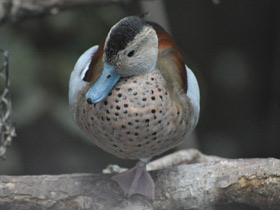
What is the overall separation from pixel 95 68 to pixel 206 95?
1199 millimetres

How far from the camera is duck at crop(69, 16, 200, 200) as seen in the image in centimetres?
116

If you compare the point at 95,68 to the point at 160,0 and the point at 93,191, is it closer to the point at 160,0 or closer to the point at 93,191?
the point at 93,191

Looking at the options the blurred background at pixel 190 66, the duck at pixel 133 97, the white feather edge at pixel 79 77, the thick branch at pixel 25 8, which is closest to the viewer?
the duck at pixel 133 97

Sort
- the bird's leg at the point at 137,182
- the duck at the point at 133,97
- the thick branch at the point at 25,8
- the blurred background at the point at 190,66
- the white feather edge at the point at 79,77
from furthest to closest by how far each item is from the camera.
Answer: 1. the blurred background at the point at 190,66
2. the thick branch at the point at 25,8
3. the bird's leg at the point at 137,182
4. the white feather edge at the point at 79,77
5. the duck at the point at 133,97

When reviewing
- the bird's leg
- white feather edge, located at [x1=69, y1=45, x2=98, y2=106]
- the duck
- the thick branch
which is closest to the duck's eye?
the duck

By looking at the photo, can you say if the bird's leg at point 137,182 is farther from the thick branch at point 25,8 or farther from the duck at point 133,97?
the thick branch at point 25,8

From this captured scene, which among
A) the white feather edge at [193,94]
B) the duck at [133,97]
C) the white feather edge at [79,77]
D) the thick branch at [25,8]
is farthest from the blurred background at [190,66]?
the duck at [133,97]

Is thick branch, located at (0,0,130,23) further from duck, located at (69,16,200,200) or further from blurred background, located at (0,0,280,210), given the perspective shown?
duck, located at (69,16,200,200)

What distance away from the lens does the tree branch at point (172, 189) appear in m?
1.39

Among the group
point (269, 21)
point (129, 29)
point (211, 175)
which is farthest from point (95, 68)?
point (269, 21)

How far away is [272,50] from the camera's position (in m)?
2.12

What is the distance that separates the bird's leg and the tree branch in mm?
19

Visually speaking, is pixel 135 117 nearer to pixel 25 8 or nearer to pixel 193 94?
pixel 193 94

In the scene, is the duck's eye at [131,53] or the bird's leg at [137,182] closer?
A: the duck's eye at [131,53]
